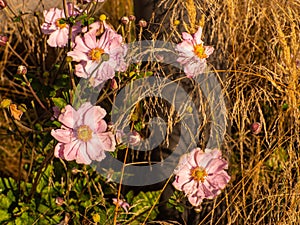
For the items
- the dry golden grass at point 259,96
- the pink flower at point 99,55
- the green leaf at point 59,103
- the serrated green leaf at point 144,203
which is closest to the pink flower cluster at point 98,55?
the pink flower at point 99,55

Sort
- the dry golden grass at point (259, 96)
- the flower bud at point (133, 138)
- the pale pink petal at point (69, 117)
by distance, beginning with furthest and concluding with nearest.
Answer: the dry golden grass at point (259, 96) → the flower bud at point (133, 138) → the pale pink petal at point (69, 117)

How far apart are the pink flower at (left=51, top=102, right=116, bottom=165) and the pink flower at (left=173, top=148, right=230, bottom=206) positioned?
183 millimetres

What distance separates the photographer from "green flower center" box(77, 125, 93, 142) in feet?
3.96

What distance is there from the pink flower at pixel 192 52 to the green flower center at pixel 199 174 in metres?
0.23

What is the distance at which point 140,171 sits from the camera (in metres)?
1.61

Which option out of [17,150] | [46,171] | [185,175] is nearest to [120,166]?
[46,171]

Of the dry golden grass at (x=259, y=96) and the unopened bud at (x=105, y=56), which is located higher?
the unopened bud at (x=105, y=56)

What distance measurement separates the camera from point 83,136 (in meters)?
1.21

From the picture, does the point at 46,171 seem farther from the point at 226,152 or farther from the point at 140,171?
the point at 226,152

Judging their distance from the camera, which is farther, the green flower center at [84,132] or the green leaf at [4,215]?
the green leaf at [4,215]

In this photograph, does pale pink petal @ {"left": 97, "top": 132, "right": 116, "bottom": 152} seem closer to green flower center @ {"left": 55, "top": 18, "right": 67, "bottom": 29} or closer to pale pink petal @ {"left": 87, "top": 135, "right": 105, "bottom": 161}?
pale pink petal @ {"left": 87, "top": 135, "right": 105, "bottom": 161}

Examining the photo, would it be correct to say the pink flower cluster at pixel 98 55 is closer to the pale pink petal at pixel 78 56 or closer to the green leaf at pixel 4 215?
the pale pink petal at pixel 78 56

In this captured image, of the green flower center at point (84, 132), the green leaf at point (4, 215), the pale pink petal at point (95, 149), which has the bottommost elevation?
the green leaf at point (4, 215)

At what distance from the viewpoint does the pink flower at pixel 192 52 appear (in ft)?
4.39
